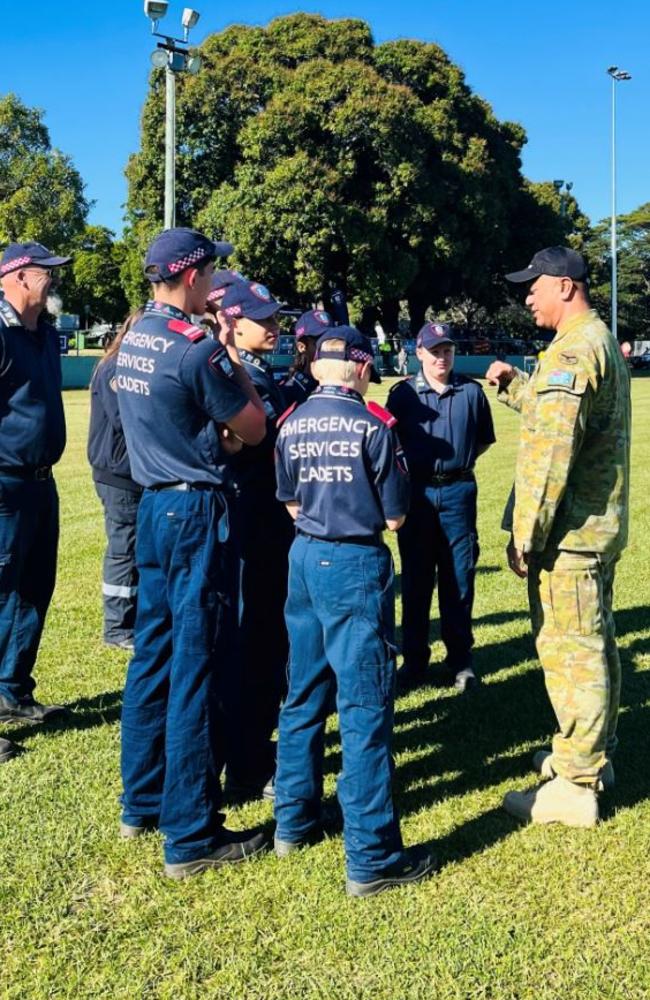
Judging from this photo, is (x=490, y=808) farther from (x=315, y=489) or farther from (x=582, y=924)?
(x=315, y=489)

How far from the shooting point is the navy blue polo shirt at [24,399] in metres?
4.73

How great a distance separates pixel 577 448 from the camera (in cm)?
375

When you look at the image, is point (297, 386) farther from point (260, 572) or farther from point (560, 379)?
point (560, 379)

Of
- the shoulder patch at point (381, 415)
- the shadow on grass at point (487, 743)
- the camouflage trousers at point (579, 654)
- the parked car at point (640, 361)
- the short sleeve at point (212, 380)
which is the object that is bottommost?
the shadow on grass at point (487, 743)

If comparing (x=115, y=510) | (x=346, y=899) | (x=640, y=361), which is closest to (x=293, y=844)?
(x=346, y=899)

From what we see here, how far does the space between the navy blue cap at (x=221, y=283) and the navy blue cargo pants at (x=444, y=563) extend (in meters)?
2.07

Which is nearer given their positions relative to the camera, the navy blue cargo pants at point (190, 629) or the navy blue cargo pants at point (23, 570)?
the navy blue cargo pants at point (190, 629)

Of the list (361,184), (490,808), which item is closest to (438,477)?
(490,808)

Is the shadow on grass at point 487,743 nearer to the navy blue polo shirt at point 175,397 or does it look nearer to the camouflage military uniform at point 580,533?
the camouflage military uniform at point 580,533

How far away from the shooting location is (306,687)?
3604 millimetres

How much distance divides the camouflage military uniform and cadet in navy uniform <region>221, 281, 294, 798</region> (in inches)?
46.1

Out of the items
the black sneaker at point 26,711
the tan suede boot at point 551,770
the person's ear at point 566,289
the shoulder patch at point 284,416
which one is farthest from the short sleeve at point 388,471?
the black sneaker at point 26,711

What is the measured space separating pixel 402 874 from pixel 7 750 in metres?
2.22

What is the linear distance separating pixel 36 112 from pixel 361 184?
53.3 feet
